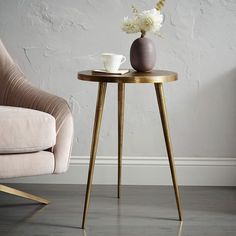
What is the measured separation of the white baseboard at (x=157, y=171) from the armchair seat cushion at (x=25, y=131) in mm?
748

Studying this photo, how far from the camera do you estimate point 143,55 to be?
2.34 m

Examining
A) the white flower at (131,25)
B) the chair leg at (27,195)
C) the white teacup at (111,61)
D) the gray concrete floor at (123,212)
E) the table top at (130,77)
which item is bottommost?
the gray concrete floor at (123,212)

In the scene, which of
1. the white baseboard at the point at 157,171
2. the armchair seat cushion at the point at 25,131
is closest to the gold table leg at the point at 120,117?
the white baseboard at the point at 157,171

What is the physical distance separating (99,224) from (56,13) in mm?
1169

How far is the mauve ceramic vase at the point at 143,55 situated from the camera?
2.34m

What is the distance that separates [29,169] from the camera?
2.20m

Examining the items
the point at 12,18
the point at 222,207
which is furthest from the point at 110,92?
the point at 222,207

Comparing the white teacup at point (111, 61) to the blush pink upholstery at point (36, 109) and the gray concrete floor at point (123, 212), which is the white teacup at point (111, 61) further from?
the gray concrete floor at point (123, 212)

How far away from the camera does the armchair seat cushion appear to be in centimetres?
213

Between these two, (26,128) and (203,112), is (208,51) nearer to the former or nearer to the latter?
(203,112)

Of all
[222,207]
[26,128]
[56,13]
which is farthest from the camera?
[56,13]

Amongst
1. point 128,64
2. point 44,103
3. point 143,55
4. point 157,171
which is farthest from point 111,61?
point 157,171

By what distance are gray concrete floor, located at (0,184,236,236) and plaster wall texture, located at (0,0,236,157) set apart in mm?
254

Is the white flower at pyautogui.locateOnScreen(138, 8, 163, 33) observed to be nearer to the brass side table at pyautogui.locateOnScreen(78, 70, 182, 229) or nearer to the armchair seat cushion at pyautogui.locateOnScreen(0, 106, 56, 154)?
the brass side table at pyautogui.locateOnScreen(78, 70, 182, 229)
